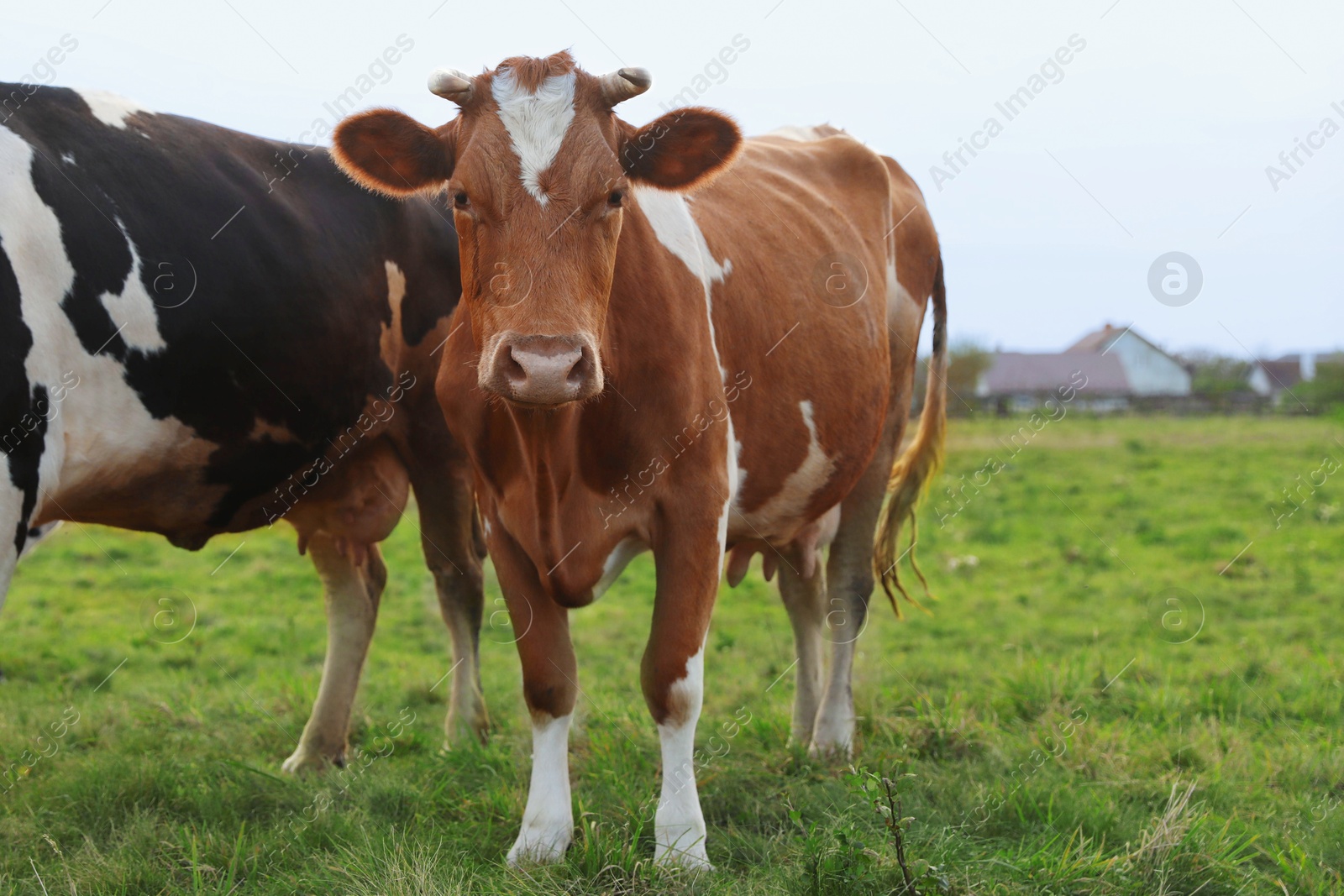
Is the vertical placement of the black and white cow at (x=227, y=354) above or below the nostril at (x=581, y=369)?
below

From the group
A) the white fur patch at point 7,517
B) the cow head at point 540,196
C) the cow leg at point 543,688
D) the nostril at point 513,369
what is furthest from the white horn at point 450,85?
the white fur patch at point 7,517

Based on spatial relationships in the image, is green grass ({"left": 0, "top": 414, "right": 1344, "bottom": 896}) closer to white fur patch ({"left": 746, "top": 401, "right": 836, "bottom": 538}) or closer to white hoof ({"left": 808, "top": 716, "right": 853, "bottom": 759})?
white hoof ({"left": 808, "top": 716, "right": 853, "bottom": 759})

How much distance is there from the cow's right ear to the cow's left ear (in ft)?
1.82

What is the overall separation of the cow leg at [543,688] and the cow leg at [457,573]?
1271mm

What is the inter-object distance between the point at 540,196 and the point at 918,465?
127 inches

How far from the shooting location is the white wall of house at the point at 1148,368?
2163 inches

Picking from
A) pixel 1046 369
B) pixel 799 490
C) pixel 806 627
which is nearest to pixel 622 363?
pixel 799 490

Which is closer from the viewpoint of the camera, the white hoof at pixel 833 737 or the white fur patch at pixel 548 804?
the white fur patch at pixel 548 804

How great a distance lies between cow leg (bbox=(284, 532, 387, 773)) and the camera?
4.63 meters

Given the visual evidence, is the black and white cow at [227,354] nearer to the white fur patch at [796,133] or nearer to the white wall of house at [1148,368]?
the white fur patch at [796,133]

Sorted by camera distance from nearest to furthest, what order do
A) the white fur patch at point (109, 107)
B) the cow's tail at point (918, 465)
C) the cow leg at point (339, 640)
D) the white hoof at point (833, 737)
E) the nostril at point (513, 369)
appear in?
1. the nostril at point (513, 369)
2. the white fur patch at point (109, 107)
3. the white hoof at point (833, 737)
4. the cow leg at point (339, 640)
5. the cow's tail at point (918, 465)

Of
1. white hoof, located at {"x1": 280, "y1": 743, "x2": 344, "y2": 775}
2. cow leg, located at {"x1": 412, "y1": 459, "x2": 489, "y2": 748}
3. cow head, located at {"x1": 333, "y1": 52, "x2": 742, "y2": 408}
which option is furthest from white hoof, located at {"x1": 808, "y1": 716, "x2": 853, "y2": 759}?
cow head, located at {"x1": 333, "y1": 52, "x2": 742, "y2": 408}

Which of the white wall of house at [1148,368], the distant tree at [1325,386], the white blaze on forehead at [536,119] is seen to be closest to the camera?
the white blaze on forehead at [536,119]

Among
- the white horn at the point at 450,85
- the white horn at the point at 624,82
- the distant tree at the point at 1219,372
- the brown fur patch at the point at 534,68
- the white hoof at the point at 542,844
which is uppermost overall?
the distant tree at the point at 1219,372
